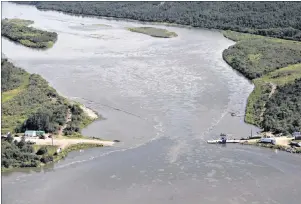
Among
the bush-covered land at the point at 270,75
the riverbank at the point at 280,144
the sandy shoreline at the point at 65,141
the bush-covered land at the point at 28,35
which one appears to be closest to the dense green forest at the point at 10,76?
the sandy shoreline at the point at 65,141

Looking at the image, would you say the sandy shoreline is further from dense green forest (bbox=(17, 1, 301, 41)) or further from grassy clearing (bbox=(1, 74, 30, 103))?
dense green forest (bbox=(17, 1, 301, 41))

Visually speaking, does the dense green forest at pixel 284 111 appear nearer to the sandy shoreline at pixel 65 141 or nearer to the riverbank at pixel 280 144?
the riverbank at pixel 280 144

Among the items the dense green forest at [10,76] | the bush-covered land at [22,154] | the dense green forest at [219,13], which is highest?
the dense green forest at [219,13]

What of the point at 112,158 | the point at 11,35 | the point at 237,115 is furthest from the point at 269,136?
the point at 11,35

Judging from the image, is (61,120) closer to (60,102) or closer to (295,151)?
(60,102)

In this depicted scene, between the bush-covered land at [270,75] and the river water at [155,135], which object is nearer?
the river water at [155,135]

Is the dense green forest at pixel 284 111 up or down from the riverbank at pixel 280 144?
up

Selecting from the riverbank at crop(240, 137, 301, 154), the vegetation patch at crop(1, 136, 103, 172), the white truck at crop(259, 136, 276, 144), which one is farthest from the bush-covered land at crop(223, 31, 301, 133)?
the vegetation patch at crop(1, 136, 103, 172)

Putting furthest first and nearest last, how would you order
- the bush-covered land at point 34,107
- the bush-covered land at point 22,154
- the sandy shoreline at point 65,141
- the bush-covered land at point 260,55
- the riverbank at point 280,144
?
1. the bush-covered land at point 260,55
2. the bush-covered land at point 34,107
3. the sandy shoreline at point 65,141
4. the riverbank at point 280,144
5. the bush-covered land at point 22,154
